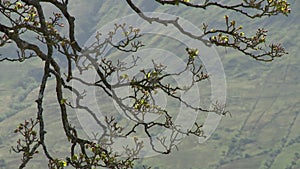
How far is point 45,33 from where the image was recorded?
760 centimetres

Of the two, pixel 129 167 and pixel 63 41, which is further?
pixel 129 167

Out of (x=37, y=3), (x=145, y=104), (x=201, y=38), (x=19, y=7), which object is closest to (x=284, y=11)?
(x=201, y=38)

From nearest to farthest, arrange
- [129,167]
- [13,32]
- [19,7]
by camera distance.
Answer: [13,32] < [129,167] < [19,7]

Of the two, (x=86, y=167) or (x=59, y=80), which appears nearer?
(x=86, y=167)

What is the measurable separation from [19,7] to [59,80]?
165cm

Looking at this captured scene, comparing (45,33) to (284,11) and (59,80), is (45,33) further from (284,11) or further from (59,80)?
(284,11)

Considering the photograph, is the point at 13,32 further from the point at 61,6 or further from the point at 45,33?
the point at 61,6

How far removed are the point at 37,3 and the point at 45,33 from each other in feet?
2.65

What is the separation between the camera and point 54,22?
929cm

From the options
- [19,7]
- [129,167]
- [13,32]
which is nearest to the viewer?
[13,32]

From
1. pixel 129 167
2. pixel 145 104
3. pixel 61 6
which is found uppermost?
pixel 61 6

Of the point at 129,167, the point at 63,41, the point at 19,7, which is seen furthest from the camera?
the point at 19,7

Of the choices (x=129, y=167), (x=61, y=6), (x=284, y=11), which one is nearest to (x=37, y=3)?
(x=61, y=6)

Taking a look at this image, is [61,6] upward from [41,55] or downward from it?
upward
